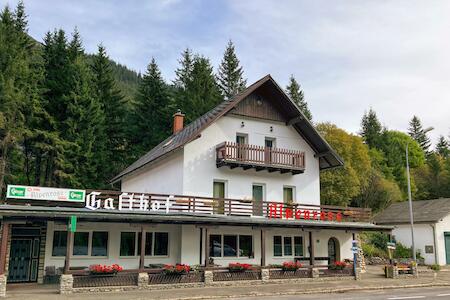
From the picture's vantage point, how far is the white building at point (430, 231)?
108ft

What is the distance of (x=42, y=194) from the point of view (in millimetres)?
17953

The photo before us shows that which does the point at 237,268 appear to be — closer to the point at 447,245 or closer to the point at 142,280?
the point at 142,280

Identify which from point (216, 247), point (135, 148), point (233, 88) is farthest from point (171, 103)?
point (216, 247)

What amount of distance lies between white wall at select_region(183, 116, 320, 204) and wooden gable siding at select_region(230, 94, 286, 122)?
0.36 meters

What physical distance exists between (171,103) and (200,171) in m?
20.1

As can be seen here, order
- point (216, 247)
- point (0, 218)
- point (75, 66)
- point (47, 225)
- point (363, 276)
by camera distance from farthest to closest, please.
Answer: point (75, 66), point (363, 276), point (216, 247), point (47, 225), point (0, 218)

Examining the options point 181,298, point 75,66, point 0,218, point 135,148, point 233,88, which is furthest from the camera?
point 233,88

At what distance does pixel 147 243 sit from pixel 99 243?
2.33m

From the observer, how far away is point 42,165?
3406 cm

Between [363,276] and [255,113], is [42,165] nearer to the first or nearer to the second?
[255,113]

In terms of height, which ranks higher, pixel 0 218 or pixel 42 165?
pixel 42 165

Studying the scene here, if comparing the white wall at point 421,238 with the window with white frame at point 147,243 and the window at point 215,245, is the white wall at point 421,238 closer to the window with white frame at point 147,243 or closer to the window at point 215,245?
the window at point 215,245

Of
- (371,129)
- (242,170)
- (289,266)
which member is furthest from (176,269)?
(371,129)

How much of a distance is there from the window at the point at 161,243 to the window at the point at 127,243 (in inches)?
42.8
